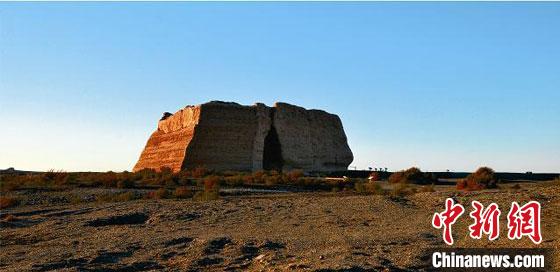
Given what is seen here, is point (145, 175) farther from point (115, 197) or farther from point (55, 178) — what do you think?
point (115, 197)

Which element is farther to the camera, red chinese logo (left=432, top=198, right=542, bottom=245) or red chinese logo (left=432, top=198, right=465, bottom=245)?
red chinese logo (left=432, top=198, right=465, bottom=245)

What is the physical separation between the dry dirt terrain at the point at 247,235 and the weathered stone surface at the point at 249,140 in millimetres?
27654

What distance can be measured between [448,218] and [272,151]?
120 feet

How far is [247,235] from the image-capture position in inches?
357

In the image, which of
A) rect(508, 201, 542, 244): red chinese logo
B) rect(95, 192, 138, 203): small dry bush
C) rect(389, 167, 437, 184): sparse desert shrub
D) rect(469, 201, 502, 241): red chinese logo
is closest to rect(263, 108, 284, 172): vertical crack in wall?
rect(389, 167, 437, 184): sparse desert shrub

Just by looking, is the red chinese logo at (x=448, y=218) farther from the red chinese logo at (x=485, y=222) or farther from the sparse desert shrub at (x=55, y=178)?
the sparse desert shrub at (x=55, y=178)

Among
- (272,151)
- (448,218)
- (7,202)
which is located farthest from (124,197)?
(272,151)

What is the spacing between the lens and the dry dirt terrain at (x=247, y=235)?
6918mm

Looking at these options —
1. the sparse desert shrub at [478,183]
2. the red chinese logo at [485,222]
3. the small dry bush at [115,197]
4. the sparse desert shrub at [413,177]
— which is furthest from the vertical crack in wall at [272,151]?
the red chinese logo at [485,222]

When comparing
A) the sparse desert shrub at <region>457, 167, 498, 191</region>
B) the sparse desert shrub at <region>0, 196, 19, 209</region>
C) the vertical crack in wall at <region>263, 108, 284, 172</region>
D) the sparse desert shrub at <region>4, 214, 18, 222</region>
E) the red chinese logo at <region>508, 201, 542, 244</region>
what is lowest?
the sparse desert shrub at <region>4, 214, 18, 222</region>

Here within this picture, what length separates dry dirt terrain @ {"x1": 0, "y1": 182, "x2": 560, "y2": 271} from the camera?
6.92 meters

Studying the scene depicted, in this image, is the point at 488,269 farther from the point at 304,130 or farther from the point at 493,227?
the point at 304,130

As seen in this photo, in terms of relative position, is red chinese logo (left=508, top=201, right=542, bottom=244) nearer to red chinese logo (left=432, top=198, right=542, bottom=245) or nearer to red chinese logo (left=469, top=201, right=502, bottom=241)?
red chinese logo (left=432, top=198, right=542, bottom=245)

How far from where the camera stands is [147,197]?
18047 millimetres
